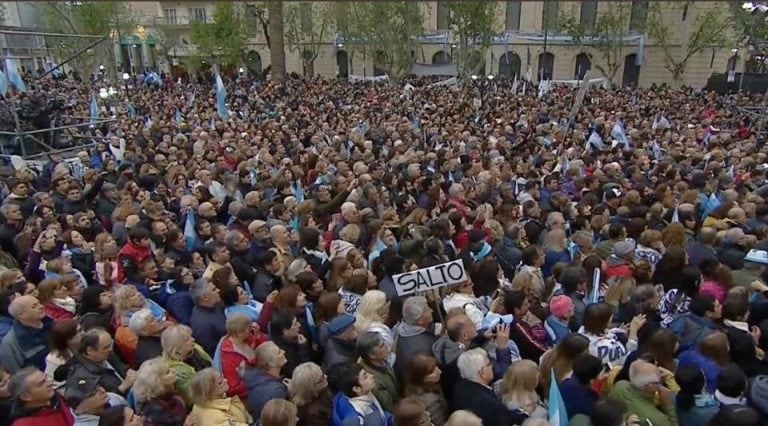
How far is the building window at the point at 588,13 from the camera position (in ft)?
130

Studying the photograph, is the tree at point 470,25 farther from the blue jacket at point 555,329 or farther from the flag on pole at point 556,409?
the flag on pole at point 556,409

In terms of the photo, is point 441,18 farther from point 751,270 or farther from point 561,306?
point 561,306

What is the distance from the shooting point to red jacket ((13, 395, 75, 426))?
2979 mm

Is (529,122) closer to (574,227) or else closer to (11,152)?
(574,227)

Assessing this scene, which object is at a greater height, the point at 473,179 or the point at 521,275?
the point at 521,275

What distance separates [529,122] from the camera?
1611 cm

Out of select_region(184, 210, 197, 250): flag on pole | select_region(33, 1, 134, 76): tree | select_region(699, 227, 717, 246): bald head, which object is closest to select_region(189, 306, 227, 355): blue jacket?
select_region(184, 210, 197, 250): flag on pole

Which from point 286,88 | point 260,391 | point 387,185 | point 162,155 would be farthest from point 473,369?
point 286,88

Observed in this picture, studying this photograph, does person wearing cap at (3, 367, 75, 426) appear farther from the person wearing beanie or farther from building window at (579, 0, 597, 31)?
building window at (579, 0, 597, 31)

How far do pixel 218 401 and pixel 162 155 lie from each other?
791cm

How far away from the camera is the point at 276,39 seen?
26.1 meters

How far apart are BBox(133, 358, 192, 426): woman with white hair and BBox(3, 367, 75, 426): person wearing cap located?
0.40 meters

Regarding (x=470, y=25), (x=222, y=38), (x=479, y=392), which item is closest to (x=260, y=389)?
(x=479, y=392)

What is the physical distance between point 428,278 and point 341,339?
0.82 m
